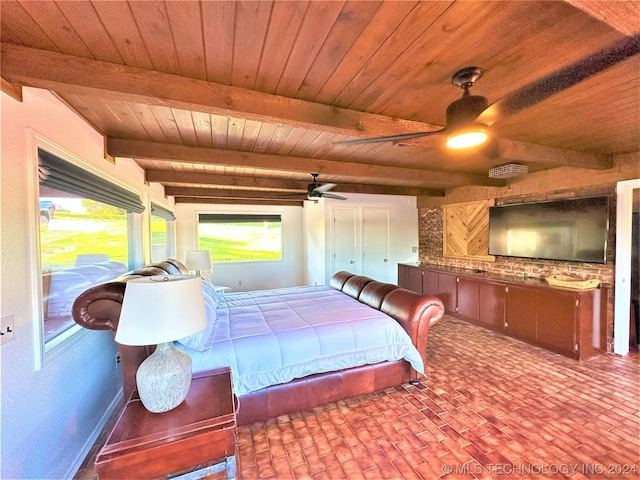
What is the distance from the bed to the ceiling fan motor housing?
1.66 metres

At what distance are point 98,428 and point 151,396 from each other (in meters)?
1.21

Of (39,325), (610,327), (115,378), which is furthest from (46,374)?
(610,327)

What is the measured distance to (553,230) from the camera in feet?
12.0

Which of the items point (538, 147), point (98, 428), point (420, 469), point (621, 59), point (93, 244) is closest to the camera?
point (621, 59)

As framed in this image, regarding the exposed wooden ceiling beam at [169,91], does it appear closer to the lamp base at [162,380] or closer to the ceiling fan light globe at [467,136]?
the ceiling fan light globe at [467,136]

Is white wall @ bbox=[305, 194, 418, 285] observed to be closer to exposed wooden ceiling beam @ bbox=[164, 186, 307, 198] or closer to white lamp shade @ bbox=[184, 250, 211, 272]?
exposed wooden ceiling beam @ bbox=[164, 186, 307, 198]

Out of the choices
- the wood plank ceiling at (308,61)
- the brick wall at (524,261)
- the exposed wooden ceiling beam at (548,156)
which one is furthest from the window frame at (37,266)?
the brick wall at (524,261)

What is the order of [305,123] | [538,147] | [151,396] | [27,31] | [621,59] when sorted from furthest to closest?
[538,147] < [305,123] < [151,396] < [27,31] < [621,59]

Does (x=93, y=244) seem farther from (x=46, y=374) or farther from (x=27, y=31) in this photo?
(x=27, y=31)

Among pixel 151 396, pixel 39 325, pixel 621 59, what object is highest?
pixel 621 59

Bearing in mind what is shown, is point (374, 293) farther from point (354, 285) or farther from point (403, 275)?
point (403, 275)

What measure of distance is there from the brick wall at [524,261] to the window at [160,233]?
5431 mm

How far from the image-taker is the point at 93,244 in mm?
2342

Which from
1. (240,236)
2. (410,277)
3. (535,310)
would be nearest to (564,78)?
(535,310)
